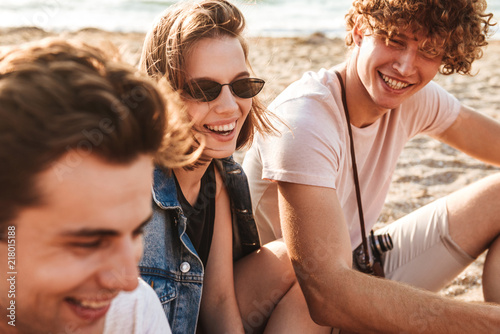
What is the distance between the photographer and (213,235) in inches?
86.7

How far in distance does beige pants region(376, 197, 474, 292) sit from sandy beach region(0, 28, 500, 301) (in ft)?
1.21

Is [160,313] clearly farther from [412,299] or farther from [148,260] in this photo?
[412,299]

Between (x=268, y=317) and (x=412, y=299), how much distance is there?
2.12 ft

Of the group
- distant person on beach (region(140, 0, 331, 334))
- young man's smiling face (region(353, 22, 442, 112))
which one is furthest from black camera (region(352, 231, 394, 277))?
young man's smiling face (region(353, 22, 442, 112))

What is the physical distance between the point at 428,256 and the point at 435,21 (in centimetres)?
117

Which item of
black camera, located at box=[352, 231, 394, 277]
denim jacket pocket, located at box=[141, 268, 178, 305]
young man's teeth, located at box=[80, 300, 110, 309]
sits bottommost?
black camera, located at box=[352, 231, 394, 277]

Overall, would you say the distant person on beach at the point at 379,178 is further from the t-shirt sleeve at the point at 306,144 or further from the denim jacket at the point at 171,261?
the denim jacket at the point at 171,261

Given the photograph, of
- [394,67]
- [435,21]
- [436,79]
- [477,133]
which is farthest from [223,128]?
[436,79]

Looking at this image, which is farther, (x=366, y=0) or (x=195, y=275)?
(x=366, y=0)

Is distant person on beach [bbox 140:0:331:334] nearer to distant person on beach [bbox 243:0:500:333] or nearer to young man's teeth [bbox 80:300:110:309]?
distant person on beach [bbox 243:0:500:333]

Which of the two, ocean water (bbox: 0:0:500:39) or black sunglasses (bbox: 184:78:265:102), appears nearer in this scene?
black sunglasses (bbox: 184:78:265:102)

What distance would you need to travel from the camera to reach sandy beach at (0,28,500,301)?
3.01 meters

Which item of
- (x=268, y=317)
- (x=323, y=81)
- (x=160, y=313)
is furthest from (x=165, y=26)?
(x=268, y=317)

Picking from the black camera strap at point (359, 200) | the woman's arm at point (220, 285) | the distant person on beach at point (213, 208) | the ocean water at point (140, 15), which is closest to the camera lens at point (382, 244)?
the black camera strap at point (359, 200)
